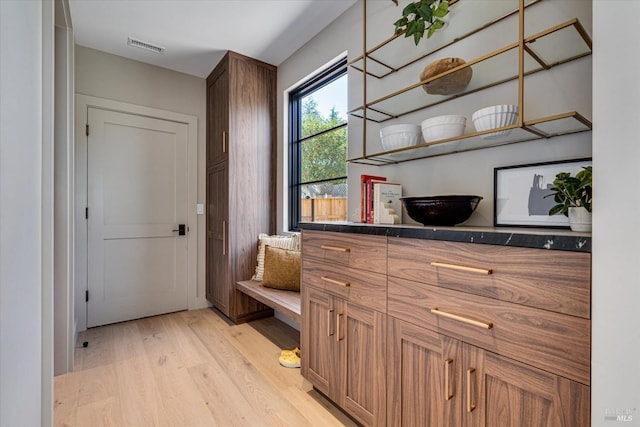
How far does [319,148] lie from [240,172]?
32.5 inches

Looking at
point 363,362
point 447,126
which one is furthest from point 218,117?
point 363,362

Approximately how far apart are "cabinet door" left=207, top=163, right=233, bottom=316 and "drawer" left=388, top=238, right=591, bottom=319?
216 centimetres

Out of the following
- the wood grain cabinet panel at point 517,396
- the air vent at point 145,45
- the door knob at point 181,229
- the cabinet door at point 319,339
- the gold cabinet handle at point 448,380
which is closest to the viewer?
the wood grain cabinet panel at point 517,396

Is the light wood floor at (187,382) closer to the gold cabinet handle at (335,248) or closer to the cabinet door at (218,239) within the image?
the cabinet door at (218,239)

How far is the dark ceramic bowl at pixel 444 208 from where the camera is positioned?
134cm

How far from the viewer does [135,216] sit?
3121 mm

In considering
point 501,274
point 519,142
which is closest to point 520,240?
point 501,274

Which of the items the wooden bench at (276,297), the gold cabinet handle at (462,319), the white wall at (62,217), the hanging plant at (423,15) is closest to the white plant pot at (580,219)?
the gold cabinet handle at (462,319)

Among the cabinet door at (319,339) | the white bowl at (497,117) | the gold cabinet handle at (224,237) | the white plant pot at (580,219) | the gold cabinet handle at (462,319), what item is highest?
the white bowl at (497,117)

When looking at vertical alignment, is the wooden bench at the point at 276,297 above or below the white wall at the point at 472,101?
below

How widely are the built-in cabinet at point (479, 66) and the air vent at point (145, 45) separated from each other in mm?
1958

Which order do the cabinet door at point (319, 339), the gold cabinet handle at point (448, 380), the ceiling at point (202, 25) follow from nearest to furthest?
the gold cabinet handle at point (448, 380), the cabinet door at point (319, 339), the ceiling at point (202, 25)

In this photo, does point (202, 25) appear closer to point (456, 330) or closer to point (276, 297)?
point (276, 297)
